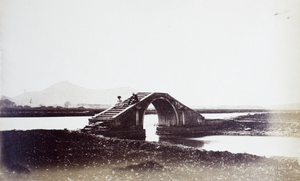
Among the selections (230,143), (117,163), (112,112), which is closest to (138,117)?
(112,112)

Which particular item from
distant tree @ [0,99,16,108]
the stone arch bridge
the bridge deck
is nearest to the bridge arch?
the stone arch bridge

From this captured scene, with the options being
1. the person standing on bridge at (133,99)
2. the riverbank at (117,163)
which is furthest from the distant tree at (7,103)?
the person standing on bridge at (133,99)

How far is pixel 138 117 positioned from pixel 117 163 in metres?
6.21

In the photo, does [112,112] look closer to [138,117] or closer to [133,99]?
[133,99]

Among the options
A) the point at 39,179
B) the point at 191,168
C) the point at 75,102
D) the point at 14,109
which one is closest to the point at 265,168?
the point at 191,168

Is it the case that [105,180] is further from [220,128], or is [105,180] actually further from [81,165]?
[220,128]

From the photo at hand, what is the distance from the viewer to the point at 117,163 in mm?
6484

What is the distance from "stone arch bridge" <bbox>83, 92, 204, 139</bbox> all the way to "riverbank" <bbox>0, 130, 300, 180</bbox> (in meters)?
3.22

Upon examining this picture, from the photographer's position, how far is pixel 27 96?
7.82 metres

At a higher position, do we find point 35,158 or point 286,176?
point 35,158

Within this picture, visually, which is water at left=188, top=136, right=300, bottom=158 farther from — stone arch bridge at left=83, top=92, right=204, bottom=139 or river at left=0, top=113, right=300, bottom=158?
stone arch bridge at left=83, top=92, right=204, bottom=139

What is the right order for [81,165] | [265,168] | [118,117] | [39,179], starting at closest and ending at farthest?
[39,179] → [81,165] → [265,168] → [118,117]

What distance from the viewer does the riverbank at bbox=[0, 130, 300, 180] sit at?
595cm

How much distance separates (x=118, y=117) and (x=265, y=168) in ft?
21.0
